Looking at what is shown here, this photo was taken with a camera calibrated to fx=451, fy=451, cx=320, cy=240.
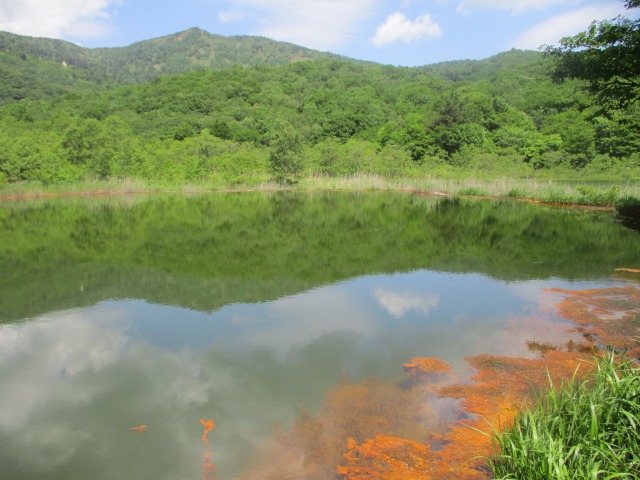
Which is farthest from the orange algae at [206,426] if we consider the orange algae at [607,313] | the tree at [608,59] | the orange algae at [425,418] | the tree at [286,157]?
the tree at [286,157]

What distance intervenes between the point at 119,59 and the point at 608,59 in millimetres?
129051

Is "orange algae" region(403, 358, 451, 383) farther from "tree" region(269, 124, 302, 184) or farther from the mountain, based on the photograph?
the mountain

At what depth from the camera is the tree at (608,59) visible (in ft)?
36.1

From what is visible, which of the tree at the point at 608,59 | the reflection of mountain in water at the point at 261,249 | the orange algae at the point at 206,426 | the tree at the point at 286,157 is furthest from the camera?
the tree at the point at 286,157

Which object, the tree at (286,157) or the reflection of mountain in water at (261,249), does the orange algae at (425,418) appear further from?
the tree at (286,157)

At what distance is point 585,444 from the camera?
2.63 m

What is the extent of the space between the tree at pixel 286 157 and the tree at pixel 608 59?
67.1 ft

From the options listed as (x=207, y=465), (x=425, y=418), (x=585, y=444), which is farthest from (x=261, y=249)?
(x=585, y=444)

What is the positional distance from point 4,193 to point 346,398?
27190 mm

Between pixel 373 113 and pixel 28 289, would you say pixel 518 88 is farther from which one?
pixel 28 289

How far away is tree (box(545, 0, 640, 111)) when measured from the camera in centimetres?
1101

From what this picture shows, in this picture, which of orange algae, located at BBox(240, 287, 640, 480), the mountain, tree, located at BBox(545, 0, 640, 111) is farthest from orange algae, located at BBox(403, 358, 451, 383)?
the mountain

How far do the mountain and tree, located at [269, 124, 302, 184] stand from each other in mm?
44851

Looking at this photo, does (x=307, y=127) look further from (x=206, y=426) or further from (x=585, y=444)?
(x=585, y=444)
